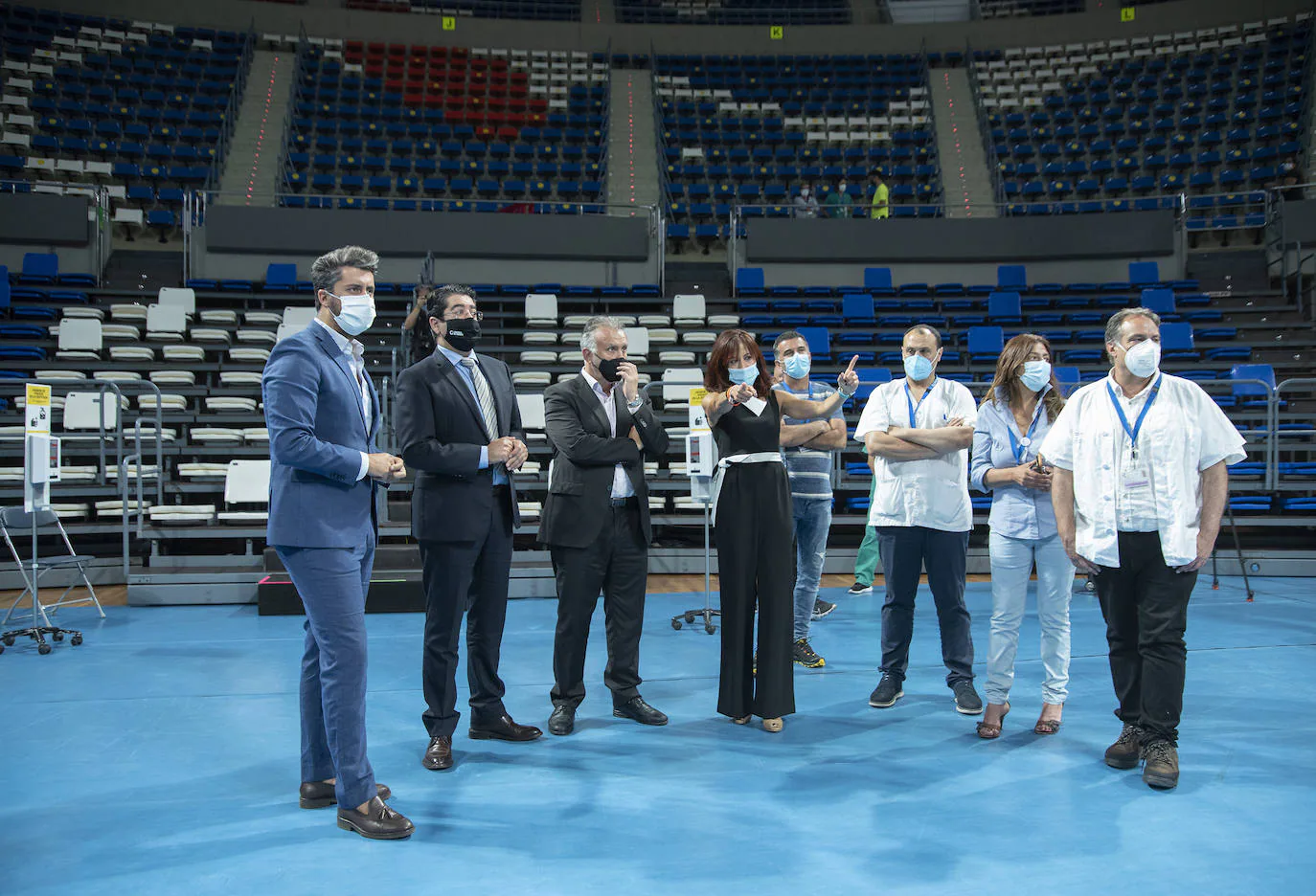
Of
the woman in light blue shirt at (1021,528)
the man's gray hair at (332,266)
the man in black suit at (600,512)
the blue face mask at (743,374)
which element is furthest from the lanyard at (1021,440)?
the man's gray hair at (332,266)

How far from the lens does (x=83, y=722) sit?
3699mm

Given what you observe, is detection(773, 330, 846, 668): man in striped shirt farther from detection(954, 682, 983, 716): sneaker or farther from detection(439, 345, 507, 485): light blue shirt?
detection(439, 345, 507, 485): light blue shirt

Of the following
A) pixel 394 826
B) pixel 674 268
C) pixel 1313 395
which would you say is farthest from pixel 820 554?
pixel 674 268

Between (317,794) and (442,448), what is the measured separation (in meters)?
1.16

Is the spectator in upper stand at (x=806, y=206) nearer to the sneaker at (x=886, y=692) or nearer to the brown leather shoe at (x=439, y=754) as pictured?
the sneaker at (x=886, y=692)

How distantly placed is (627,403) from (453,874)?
194 cm

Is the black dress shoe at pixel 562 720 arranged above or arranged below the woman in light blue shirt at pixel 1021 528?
below

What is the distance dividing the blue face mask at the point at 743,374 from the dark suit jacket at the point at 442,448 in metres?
0.97

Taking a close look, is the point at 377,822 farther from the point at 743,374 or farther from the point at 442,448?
the point at 743,374

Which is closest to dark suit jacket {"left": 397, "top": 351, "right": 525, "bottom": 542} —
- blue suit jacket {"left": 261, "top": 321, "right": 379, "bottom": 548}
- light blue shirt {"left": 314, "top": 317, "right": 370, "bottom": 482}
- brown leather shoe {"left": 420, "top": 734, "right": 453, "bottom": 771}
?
light blue shirt {"left": 314, "top": 317, "right": 370, "bottom": 482}

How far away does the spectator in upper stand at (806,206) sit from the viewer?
1420 centimetres

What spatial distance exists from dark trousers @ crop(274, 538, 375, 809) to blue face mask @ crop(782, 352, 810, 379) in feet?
6.90

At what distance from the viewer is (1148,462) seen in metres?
2.97

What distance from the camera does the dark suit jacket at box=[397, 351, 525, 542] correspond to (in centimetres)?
317
